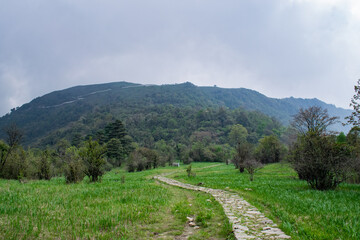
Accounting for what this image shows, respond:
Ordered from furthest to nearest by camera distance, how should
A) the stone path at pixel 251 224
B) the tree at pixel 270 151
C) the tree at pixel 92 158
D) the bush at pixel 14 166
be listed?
1. the tree at pixel 270 151
2. the bush at pixel 14 166
3. the tree at pixel 92 158
4. the stone path at pixel 251 224

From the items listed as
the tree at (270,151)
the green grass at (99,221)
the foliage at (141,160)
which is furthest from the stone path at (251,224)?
the tree at (270,151)

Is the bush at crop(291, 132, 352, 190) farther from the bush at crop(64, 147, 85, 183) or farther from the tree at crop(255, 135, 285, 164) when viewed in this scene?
the tree at crop(255, 135, 285, 164)

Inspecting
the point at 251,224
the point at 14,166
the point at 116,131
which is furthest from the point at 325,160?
the point at 116,131

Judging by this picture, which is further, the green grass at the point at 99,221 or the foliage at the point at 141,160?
the foliage at the point at 141,160

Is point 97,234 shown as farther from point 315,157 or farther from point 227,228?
point 315,157

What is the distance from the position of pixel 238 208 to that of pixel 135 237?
4843 millimetres

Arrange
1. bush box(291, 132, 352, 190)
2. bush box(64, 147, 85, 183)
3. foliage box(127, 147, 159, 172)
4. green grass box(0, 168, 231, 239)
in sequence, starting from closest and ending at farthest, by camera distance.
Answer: green grass box(0, 168, 231, 239), bush box(291, 132, 352, 190), bush box(64, 147, 85, 183), foliage box(127, 147, 159, 172)

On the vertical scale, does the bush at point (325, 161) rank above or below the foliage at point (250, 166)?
above

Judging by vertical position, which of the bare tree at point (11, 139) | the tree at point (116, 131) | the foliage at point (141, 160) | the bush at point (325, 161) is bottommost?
the foliage at point (141, 160)

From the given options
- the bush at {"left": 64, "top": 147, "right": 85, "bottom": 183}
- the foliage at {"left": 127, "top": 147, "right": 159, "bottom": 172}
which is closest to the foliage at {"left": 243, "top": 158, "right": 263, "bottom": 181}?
the bush at {"left": 64, "top": 147, "right": 85, "bottom": 183}

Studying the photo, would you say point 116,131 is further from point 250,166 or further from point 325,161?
point 325,161

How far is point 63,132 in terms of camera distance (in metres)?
139

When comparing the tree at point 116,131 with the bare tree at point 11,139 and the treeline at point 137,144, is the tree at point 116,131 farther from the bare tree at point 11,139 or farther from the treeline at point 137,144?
the bare tree at point 11,139

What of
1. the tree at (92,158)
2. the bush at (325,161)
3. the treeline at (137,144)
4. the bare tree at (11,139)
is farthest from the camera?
the bare tree at (11,139)
